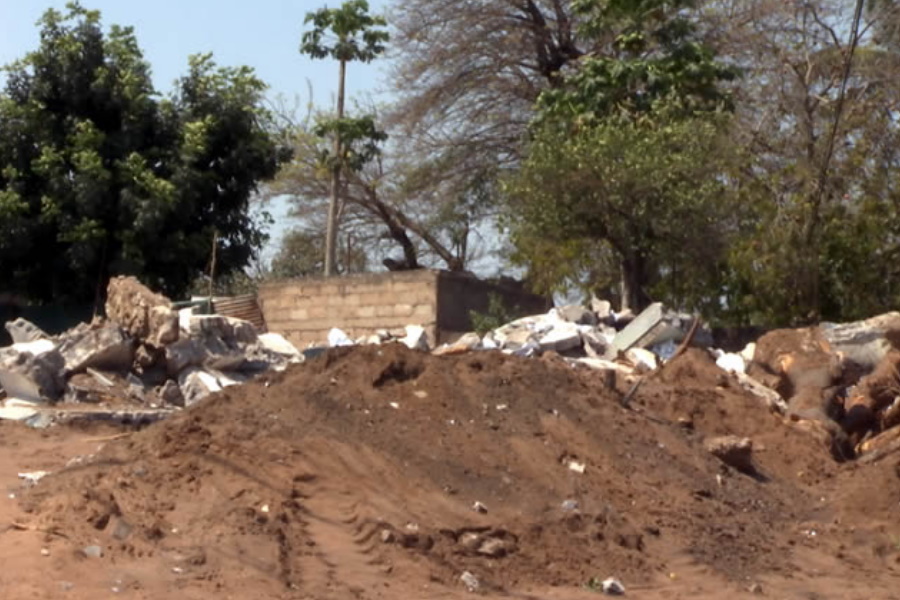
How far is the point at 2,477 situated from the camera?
10.1 metres

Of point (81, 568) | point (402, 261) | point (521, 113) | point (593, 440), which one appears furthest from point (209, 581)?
point (402, 261)

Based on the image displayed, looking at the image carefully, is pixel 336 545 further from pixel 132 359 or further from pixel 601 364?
pixel 601 364

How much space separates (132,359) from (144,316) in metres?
0.44

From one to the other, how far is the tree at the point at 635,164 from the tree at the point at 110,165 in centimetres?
545

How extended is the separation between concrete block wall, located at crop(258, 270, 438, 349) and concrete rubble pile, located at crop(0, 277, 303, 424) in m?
5.62

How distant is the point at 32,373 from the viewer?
A: 1351 centimetres

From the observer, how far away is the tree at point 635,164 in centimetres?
2100

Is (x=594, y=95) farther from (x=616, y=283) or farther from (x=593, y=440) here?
(x=593, y=440)

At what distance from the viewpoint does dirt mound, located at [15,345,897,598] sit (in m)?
9.04

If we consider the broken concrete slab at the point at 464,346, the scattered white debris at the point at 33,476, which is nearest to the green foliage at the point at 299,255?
the broken concrete slab at the point at 464,346

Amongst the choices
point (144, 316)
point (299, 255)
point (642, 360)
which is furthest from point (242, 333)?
point (299, 255)

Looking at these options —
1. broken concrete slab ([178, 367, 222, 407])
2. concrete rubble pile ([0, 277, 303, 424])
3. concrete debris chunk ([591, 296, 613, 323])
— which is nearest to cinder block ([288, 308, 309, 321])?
concrete debris chunk ([591, 296, 613, 323])

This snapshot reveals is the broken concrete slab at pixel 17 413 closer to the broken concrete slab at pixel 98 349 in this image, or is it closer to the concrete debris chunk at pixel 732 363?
the broken concrete slab at pixel 98 349

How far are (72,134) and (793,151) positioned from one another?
1196 cm
